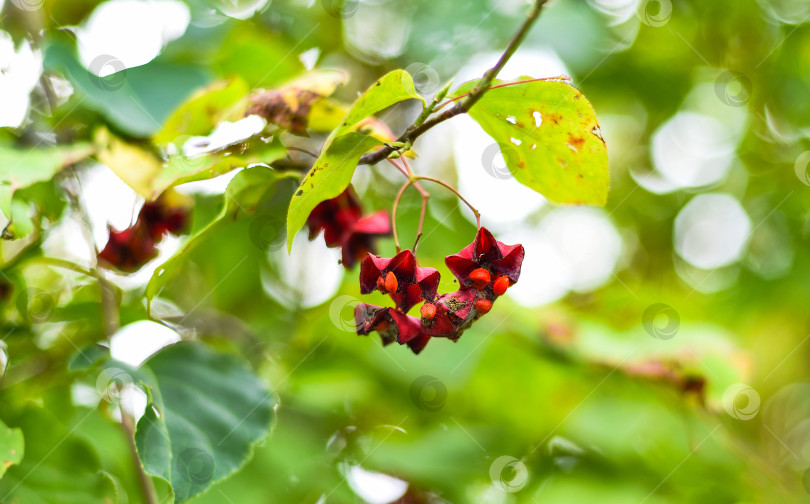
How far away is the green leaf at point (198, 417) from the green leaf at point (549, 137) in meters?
0.67

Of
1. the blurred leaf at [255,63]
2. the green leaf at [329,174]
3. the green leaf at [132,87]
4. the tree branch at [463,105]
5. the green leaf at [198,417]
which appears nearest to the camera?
the tree branch at [463,105]

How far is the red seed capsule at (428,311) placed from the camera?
903 millimetres

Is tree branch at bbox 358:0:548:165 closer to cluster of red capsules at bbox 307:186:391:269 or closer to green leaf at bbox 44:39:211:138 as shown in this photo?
cluster of red capsules at bbox 307:186:391:269

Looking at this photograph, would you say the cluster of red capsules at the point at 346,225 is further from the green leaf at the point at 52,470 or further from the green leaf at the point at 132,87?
the green leaf at the point at 52,470

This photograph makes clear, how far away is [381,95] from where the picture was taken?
0.90 meters

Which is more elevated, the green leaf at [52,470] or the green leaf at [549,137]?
the green leaf at [549,137]

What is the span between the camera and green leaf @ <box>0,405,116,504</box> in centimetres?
125

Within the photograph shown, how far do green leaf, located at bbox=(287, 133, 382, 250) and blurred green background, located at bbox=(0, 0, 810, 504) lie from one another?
0.77 feet

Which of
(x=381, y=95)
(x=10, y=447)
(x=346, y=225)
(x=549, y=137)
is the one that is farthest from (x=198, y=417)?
(x=549, y=137)

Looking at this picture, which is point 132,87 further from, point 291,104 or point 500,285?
point 500,285

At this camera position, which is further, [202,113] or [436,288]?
[202,113]

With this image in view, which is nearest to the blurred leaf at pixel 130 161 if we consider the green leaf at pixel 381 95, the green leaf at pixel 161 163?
the green leaf at pixel 161 163

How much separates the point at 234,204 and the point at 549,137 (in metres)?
0.51

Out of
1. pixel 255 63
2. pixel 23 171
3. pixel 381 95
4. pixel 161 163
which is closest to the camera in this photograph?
pixel 381 95
